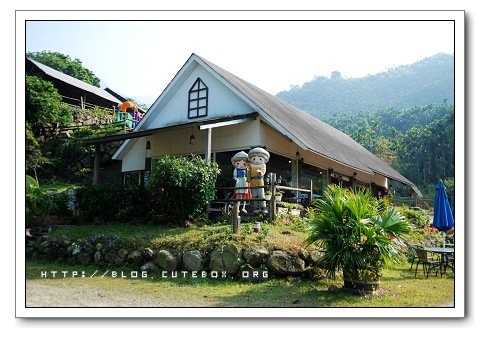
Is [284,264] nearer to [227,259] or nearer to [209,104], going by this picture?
[227,259]

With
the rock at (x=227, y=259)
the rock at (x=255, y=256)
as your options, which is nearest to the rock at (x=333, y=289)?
the rock at (x=255, y=256)

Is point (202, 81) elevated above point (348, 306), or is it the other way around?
point (202, 81)

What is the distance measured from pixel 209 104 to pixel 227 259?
7059 mm

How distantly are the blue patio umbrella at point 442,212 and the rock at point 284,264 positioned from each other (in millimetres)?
2984

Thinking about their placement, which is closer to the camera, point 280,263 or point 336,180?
point 280,263

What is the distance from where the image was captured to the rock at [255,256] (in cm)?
756

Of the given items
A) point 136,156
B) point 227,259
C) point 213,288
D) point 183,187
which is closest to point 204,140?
point 136,156

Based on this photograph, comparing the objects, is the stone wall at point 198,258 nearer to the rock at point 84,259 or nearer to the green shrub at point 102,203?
the rock at point 84,259

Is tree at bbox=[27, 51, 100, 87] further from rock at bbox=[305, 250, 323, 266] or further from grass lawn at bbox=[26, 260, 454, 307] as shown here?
rock at bbox=[305, 250, 323, 266]

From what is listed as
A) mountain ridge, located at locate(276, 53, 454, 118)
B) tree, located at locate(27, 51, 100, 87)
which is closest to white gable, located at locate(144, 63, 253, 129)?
tree, located at locate(27, 51, 100, 87)
